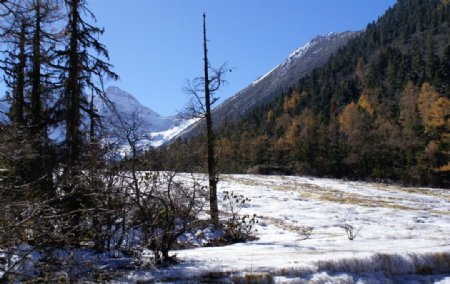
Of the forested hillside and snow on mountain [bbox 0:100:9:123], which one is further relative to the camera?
the forested hillside

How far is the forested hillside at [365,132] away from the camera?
57.7 m

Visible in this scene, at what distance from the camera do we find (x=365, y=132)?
62781 mm

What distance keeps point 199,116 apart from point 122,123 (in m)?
7.76

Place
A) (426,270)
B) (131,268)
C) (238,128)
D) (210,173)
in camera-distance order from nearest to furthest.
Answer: (131,268) → (426,270) → (210,173) → (238,128)

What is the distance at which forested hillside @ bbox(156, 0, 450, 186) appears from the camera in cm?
5772

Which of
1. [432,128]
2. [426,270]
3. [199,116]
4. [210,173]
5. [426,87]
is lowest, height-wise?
[426,270]

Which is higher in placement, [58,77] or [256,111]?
[256,111]

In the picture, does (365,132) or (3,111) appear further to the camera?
(365,132)

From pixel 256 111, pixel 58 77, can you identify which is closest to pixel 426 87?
pixel 256 111

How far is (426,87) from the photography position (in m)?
77.6

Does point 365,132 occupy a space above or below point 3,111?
above

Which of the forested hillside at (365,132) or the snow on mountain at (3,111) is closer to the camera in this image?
the snow on mountain at (3,111)

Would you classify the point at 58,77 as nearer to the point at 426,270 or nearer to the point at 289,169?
the point at 426,270

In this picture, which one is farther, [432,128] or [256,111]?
[256,111]
